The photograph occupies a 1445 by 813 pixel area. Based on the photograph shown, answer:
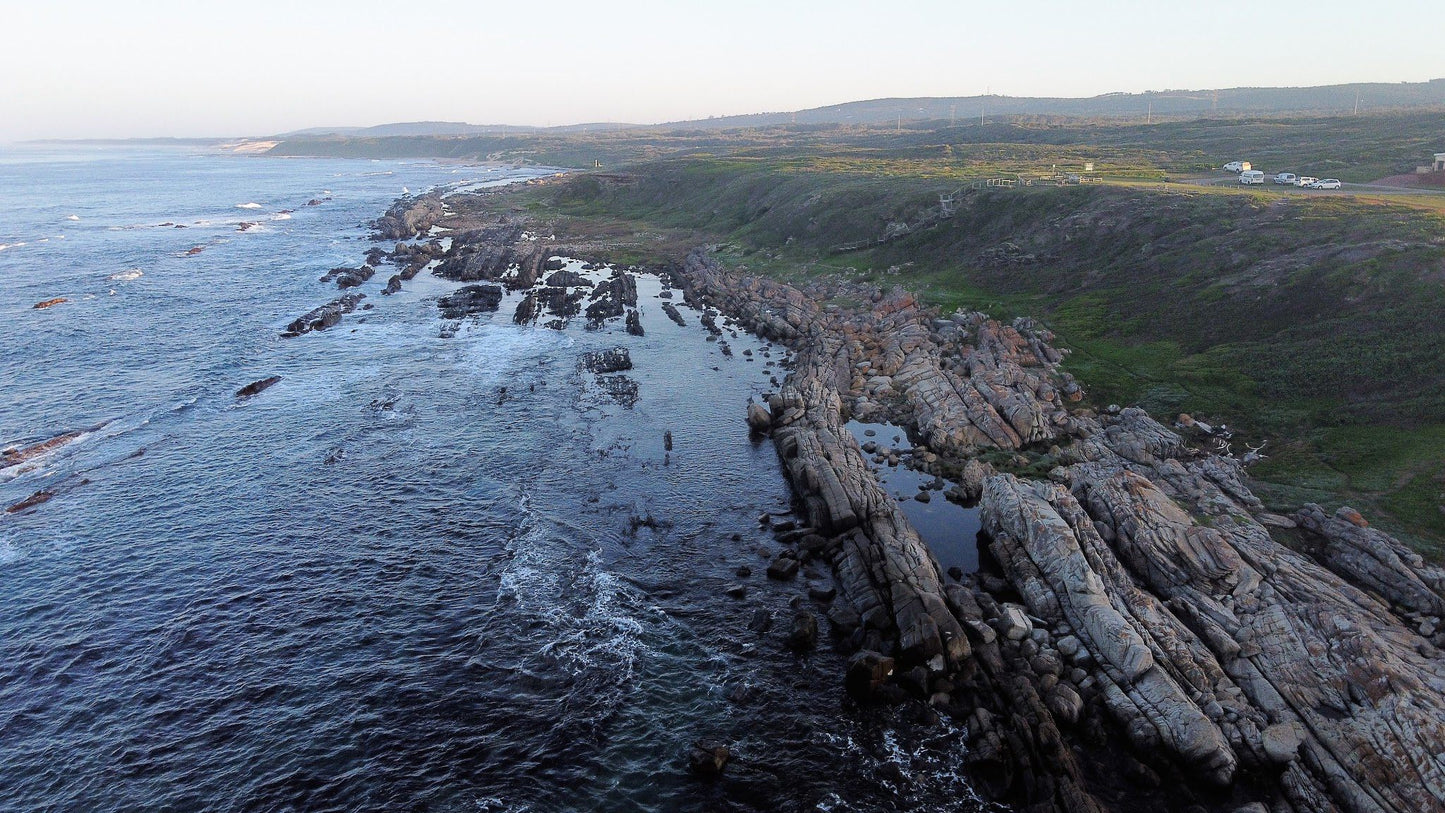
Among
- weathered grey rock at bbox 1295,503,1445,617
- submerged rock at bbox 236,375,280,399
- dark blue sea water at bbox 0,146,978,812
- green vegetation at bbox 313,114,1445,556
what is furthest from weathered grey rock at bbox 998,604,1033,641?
submerged rock at bbox 236,375,280,399

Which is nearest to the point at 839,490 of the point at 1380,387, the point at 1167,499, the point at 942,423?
the point at 942,423

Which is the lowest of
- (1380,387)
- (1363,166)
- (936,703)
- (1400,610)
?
(936,703)

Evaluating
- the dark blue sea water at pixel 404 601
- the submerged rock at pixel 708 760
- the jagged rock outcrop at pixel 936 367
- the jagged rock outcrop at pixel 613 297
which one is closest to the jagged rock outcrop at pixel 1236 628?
the dark blue sea water at pixel 404 601

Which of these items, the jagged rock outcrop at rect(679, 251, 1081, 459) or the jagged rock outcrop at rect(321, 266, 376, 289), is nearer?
the jagged rock outcrop at rect(679, 251, 1081, 459)

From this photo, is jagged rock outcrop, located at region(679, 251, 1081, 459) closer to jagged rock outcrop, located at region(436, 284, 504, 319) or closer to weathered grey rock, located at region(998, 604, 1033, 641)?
weathered grey rock, located at region(998, 604, 1033, 641)

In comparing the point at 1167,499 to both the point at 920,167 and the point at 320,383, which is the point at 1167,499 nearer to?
the point at 320,383

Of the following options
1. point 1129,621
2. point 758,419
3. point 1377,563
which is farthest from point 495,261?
point 1377,563
